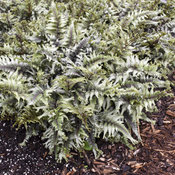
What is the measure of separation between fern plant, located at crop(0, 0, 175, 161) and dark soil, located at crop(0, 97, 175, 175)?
0.61ft

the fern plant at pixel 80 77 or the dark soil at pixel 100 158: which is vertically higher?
the fern plant at pixel 80 77

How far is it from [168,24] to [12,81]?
313cm

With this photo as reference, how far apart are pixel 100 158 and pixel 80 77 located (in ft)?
4.17

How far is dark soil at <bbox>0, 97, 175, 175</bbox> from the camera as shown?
305 centimetres

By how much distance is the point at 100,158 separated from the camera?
3.19 meters

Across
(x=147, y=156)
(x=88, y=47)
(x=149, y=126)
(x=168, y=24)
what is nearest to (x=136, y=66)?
(x=88, y=47)

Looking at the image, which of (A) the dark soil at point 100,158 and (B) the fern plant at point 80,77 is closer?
(B) the fern plant at point 80,77

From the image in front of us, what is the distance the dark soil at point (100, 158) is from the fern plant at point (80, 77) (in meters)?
0.19

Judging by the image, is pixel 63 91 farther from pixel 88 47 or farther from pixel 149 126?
pixel 149 126

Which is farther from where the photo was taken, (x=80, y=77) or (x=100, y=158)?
(x=100, y=158)

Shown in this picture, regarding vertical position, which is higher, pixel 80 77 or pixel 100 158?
pixel 80 77

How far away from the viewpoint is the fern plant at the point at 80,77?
2781 mm

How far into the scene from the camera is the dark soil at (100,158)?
3053 millimetres

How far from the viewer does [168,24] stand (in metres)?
4.12
